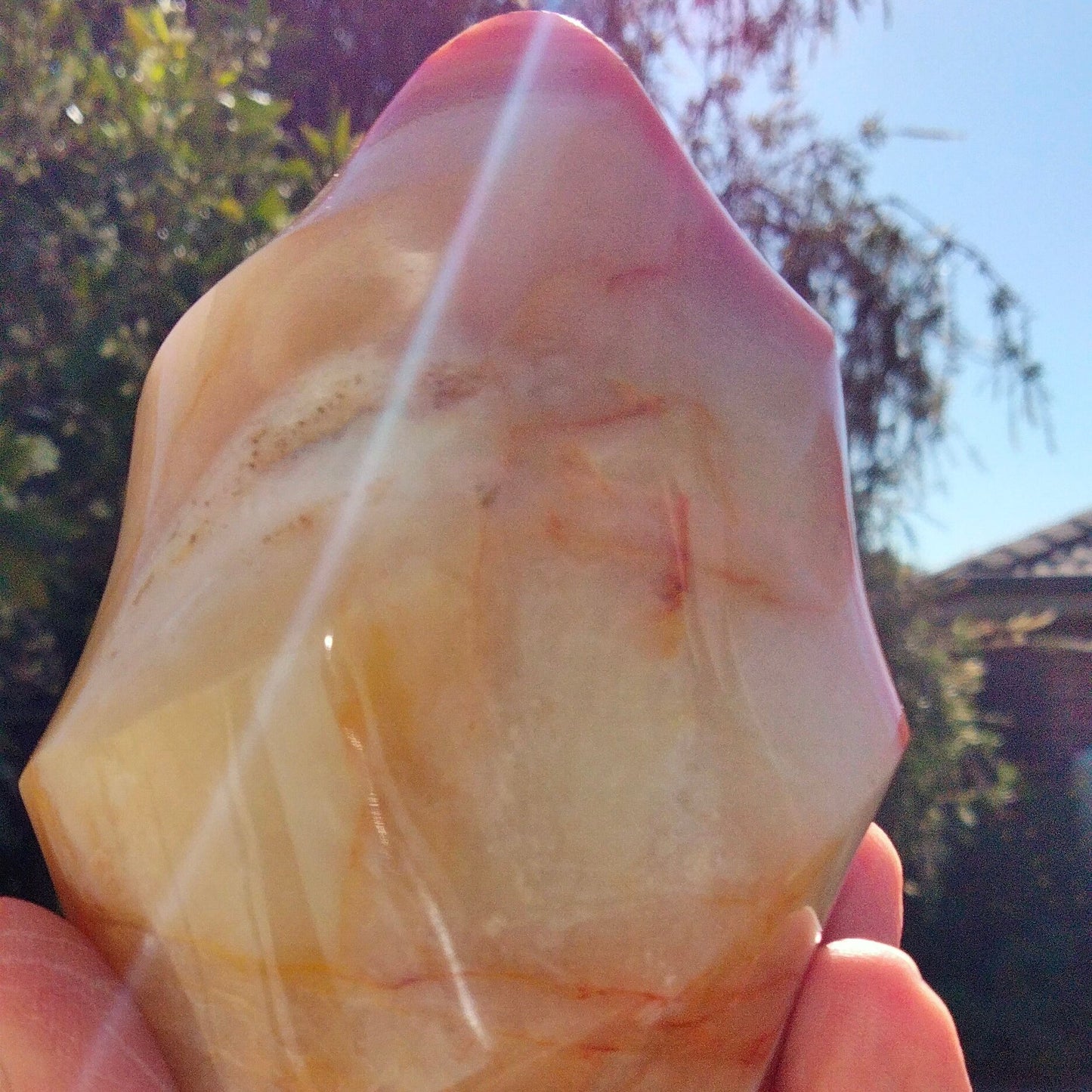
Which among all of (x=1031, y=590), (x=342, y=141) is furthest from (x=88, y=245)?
(x=1031, y=590)

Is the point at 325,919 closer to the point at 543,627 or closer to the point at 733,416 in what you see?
the point at 543,627

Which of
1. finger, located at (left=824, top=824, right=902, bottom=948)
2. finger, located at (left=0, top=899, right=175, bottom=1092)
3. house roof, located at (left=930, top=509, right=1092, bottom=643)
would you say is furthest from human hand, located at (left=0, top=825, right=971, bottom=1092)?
house roof, located at (left=930, top=509, right=1092, bottom=643)

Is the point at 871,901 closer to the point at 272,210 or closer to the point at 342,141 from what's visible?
the point at 272,210

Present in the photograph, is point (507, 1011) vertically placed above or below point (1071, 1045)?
above

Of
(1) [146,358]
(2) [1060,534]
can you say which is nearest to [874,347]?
(1) [146,358]

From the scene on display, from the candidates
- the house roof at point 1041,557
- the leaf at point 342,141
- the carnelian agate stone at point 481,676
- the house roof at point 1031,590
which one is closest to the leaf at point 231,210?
the leaf at point 342,141

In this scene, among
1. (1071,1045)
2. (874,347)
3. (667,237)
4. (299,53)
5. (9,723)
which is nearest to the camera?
(667,237)
